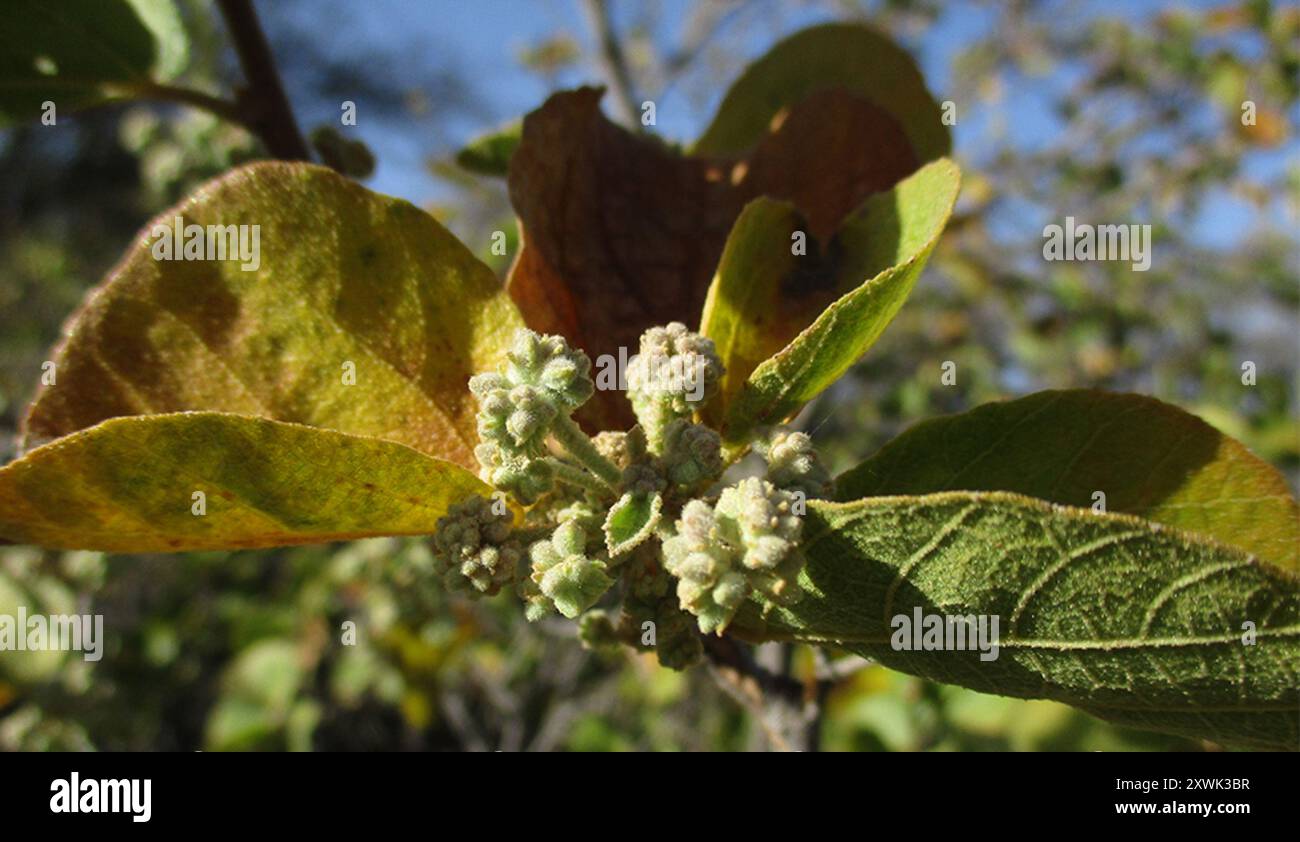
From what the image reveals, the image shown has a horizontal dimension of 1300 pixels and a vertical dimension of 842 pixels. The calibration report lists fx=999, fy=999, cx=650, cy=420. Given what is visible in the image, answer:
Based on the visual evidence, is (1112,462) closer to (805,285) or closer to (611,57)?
(805,285)

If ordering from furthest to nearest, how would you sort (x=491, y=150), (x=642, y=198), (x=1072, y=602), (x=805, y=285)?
(x=491, y=150) < (x=642, y=198) < (x=805, y=285) < (x=1072, y=602)

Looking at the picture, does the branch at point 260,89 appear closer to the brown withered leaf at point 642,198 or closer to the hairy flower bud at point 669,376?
the brown withered leaf at point 642,198

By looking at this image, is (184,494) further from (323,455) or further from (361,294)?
(361,294)

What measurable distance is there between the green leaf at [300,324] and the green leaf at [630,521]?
0.24m

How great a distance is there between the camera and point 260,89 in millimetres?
1439

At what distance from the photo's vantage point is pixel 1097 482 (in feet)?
A: 3.10

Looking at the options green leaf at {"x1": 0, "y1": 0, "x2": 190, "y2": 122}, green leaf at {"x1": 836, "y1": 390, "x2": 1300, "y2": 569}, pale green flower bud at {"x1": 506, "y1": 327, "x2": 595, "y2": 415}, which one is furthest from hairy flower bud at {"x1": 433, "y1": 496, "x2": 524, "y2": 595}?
green leaf at {"x1": 0, "y1": 0, "x2": 190, "y2": 122}

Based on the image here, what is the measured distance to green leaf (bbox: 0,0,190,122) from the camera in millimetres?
1372

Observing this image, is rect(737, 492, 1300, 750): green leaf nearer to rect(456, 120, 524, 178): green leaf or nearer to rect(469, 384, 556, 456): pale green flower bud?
rect(469, 384, 556, 456): pale green flower bud

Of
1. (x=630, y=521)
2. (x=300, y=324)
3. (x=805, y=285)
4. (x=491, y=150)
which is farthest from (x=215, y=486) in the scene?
(x=491, y=150)

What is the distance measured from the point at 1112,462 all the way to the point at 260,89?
4.03 feet

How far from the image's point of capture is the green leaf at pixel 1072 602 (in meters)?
0.73

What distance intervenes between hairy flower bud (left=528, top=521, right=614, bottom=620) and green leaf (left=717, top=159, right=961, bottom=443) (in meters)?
0.23

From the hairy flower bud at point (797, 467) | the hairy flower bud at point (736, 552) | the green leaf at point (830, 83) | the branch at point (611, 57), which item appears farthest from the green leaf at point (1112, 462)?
the branch at point (611, 57)
